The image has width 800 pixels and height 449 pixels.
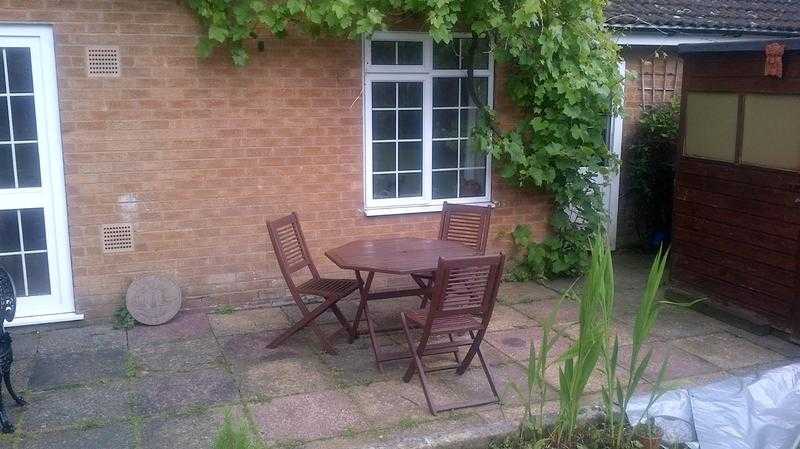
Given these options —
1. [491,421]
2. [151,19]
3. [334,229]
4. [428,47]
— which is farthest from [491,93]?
[491,421]

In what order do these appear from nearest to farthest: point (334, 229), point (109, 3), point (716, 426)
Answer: point (716, 426) < point (109, 3) < point (334, 229)

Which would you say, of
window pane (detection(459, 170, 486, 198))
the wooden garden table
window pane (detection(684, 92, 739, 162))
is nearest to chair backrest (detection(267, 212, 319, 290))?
the wooden garden table

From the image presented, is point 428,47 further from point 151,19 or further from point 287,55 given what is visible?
point 151,19

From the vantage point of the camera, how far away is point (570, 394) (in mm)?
3893

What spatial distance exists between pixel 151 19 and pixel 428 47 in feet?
8.14

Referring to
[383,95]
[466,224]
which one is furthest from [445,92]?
[466,224]

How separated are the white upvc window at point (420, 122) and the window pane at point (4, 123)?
2927 millimetres

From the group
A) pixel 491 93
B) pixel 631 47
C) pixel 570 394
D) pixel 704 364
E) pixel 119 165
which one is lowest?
pixel 704 364

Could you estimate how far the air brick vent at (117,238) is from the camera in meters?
6.22

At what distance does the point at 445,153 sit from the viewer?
7391 mm

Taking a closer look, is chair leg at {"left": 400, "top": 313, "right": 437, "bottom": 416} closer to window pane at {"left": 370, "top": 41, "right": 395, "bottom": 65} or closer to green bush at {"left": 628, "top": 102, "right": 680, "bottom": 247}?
window pane at {"left": 370, "top": 41, "right": 395, "bottom": 65}

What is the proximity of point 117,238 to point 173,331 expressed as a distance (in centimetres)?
92

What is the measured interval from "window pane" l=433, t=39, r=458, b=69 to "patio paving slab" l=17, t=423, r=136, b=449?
4346mm

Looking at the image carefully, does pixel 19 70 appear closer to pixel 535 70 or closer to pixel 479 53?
pixel 479 53
